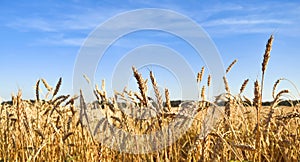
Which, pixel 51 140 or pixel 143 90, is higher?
pixel 143 90

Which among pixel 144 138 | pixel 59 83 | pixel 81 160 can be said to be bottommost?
→ pixel 81 160

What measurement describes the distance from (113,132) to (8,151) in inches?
39.3

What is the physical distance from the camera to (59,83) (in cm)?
299

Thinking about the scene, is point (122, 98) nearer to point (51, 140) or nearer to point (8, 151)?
point (51, 140)

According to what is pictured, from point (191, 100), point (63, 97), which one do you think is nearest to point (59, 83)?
point (63, 97)

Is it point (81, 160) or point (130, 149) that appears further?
point (81, 160)

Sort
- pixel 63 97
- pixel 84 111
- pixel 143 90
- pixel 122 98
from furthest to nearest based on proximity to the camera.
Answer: pixel 122 98 → pixel 63 97 → pixel 84 111 → pixel 143 90

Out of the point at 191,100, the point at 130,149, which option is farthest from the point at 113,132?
the point at 191,100

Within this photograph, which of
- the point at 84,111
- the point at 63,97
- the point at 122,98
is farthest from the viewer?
the point at 122,98

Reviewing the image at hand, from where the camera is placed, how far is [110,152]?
132 inches

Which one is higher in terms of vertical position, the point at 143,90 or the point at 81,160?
the point at 143,90

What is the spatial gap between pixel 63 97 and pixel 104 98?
0.39 metres

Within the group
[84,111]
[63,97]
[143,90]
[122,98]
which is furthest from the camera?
[122,98]

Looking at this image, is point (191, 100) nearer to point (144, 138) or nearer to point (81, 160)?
point (144, 138)
